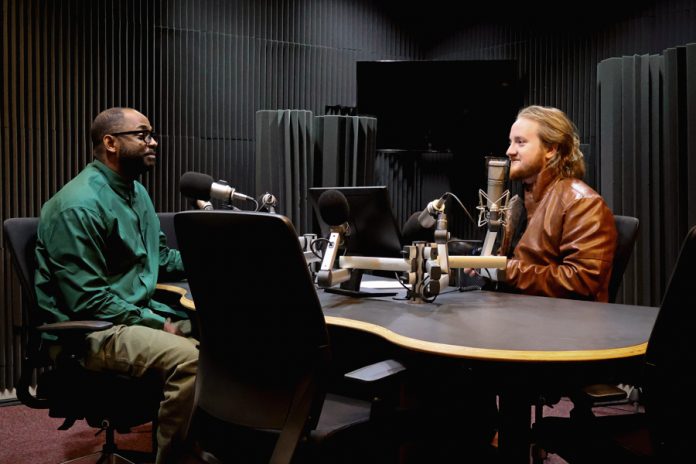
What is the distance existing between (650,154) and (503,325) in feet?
8.99

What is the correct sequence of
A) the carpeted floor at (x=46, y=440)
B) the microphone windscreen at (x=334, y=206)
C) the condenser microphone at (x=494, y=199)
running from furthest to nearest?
the carpeted floor at (x=46, y=440), the condenser microphone at (x=494, y=199), the microphone windscreen at (x=334, y=206)

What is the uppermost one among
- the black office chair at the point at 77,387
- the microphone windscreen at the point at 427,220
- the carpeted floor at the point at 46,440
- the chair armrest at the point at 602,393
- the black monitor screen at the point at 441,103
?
the black monitor screen at the point at 441,103

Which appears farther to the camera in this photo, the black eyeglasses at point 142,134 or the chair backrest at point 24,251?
the black eyeglasses at point 142,134

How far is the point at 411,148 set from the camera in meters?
5.42

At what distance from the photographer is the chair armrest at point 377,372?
170 cm

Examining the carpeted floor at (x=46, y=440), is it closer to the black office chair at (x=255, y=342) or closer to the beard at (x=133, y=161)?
the beard at (x=133, y=161)

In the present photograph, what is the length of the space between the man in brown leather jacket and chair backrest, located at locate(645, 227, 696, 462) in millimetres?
1145

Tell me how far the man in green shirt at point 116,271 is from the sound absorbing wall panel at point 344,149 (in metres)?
1.90

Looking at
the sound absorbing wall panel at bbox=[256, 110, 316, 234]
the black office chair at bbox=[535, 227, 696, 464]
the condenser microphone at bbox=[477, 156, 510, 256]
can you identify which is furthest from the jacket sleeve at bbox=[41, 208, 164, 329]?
the sound absorbing wall panel at bbox=[256, 110, 316, 234]

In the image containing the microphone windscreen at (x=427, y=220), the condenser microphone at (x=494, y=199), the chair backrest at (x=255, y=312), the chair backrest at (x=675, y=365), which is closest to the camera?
the chair backrest at (x=675, y=365)

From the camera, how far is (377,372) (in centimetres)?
175

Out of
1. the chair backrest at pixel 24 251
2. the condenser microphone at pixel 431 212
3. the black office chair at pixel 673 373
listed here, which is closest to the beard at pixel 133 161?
the chair backrest at pixel 24 251

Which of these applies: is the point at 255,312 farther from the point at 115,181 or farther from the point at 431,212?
the point at 115,181

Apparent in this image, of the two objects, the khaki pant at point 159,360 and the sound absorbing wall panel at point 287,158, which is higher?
the sound absorbing wall panel at point 287,158
